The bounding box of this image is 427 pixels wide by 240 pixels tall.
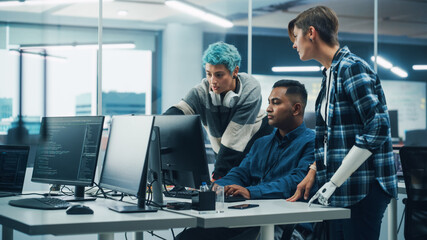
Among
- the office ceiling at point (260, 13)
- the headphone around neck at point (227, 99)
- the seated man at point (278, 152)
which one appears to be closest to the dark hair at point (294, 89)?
the seated man at point (278, 152)

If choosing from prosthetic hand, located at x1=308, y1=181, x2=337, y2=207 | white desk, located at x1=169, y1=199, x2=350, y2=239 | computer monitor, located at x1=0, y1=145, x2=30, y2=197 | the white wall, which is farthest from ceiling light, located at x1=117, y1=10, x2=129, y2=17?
prosthetic hand, located at x1=308, y1=181, x2=337, y2=207

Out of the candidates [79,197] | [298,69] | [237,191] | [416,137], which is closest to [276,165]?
[237,191]

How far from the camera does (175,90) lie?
4.62 metres

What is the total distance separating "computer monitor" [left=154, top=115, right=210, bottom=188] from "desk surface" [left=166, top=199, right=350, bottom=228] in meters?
0.20

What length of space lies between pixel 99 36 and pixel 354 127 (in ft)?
8.77

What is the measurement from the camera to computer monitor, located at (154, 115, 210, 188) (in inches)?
89.7

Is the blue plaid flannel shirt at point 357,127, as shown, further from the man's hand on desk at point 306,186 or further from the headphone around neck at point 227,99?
the headphone around neck at point 227,99

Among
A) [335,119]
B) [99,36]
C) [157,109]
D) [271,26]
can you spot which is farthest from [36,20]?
[335,119]

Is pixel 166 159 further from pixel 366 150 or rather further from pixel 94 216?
pixel 366 150

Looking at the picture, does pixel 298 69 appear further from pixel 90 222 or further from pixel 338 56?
pixel 90 222

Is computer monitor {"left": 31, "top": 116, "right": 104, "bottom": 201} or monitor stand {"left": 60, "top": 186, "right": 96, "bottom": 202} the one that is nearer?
computer monitor {"left": 31, "top": 116, "right": 104, "bottom": 201}

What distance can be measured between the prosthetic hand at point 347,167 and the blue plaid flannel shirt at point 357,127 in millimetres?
28

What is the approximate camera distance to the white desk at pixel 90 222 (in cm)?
176

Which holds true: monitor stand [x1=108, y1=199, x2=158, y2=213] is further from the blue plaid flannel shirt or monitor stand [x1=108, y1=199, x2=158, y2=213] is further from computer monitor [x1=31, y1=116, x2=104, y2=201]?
the blue plaid flannel shirt
